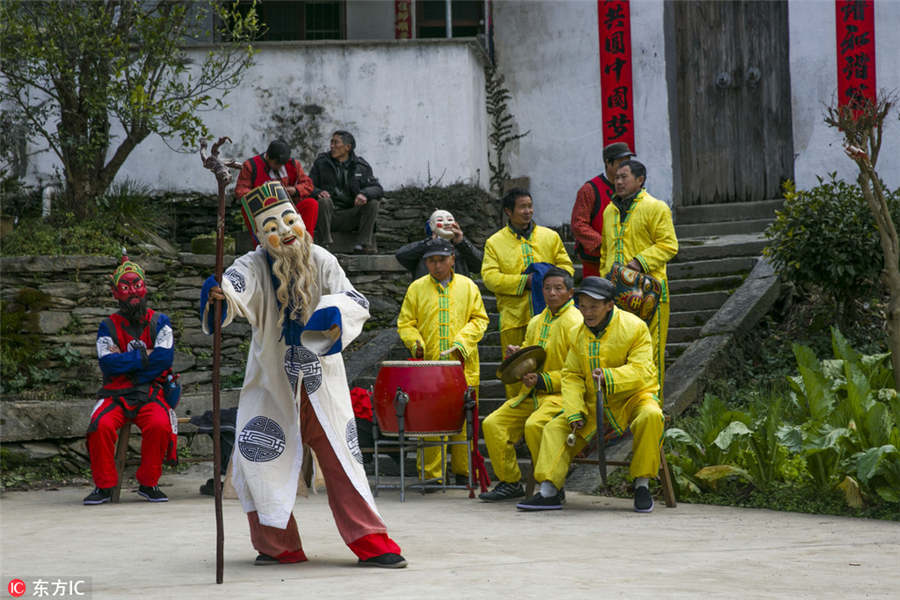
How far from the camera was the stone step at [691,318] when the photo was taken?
9766mm

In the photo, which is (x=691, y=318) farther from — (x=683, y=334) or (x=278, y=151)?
(x=278, y=151)

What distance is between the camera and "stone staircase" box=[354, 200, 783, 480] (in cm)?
938

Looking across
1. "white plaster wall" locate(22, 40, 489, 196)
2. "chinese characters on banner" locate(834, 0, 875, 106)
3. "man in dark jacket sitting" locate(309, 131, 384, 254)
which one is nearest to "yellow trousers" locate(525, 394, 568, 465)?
"man in dark jacket sitting" locate(309, 131, 384, 254)

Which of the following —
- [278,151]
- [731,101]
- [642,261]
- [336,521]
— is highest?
A: [731,101]

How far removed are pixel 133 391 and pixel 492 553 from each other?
11.8 feet

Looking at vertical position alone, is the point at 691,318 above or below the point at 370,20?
below

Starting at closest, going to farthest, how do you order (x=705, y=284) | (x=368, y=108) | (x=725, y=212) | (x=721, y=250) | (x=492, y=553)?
1. (x=492, y=553)
2. (x=705, y=284)
3. (x=721, y=250)
4. (x=368, y=108)
5. (x=725, y=212)

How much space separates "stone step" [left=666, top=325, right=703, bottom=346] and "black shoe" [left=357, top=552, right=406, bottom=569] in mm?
5143

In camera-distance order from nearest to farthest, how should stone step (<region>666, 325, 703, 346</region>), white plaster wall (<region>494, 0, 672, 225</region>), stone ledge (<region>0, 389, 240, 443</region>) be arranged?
1. stone ledge (<region>0, 389, 240, 443</region>)
2. stone step (<region>666, 325, 703, 346</region>)
3. white plaster wall (<region>494, 0, 672, 225</region>)

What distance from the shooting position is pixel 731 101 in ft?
43.2

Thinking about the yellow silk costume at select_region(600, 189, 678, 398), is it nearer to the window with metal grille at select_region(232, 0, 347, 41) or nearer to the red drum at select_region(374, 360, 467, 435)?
the red drum at select_region(374, 360, 467, 435)

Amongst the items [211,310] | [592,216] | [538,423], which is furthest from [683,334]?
[211,310]

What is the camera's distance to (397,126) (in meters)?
12.6

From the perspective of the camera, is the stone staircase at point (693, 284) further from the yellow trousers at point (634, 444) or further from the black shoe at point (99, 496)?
the black shoe at point (99, 496)
